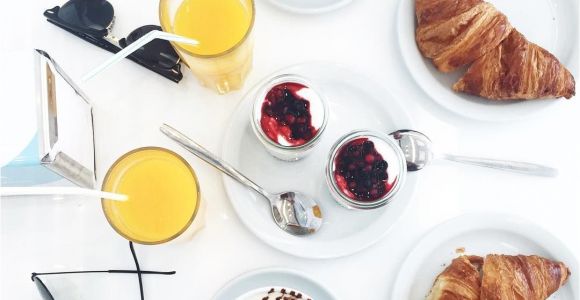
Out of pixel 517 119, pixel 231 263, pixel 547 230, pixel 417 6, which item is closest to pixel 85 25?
pixel 231 263

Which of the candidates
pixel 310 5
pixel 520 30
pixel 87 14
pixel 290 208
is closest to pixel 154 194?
pixel 290 208

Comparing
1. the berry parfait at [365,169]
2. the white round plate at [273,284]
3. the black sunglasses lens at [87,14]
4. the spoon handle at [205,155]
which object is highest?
the black sunglasses lens at [87,14]

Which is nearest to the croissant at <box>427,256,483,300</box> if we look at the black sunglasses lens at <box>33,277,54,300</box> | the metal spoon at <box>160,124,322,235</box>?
the metal spoon at <box>160,124,322,235</box>

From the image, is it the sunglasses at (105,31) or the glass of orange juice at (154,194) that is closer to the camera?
the glass of orange juice at (154,194)

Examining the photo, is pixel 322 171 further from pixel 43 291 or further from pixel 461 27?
pixel 43 291

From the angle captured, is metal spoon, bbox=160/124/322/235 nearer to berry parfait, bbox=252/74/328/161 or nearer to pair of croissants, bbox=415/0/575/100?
berry parfait, bbox=252/74/328/161

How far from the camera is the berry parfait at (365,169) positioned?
3.42ft

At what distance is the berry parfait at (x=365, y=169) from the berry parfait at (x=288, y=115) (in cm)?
6

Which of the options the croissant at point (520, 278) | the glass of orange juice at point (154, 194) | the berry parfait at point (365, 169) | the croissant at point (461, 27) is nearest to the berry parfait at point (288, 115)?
the berry parfait at point (365, 169)

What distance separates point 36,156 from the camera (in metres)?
0.92

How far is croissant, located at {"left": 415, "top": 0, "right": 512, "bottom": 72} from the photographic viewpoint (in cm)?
112

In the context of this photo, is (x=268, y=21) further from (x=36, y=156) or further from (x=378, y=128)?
(x=36, y=156)

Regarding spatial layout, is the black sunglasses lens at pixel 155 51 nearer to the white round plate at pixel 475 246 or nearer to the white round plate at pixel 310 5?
the white round plate at pixel 310 5

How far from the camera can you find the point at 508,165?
115 cm
